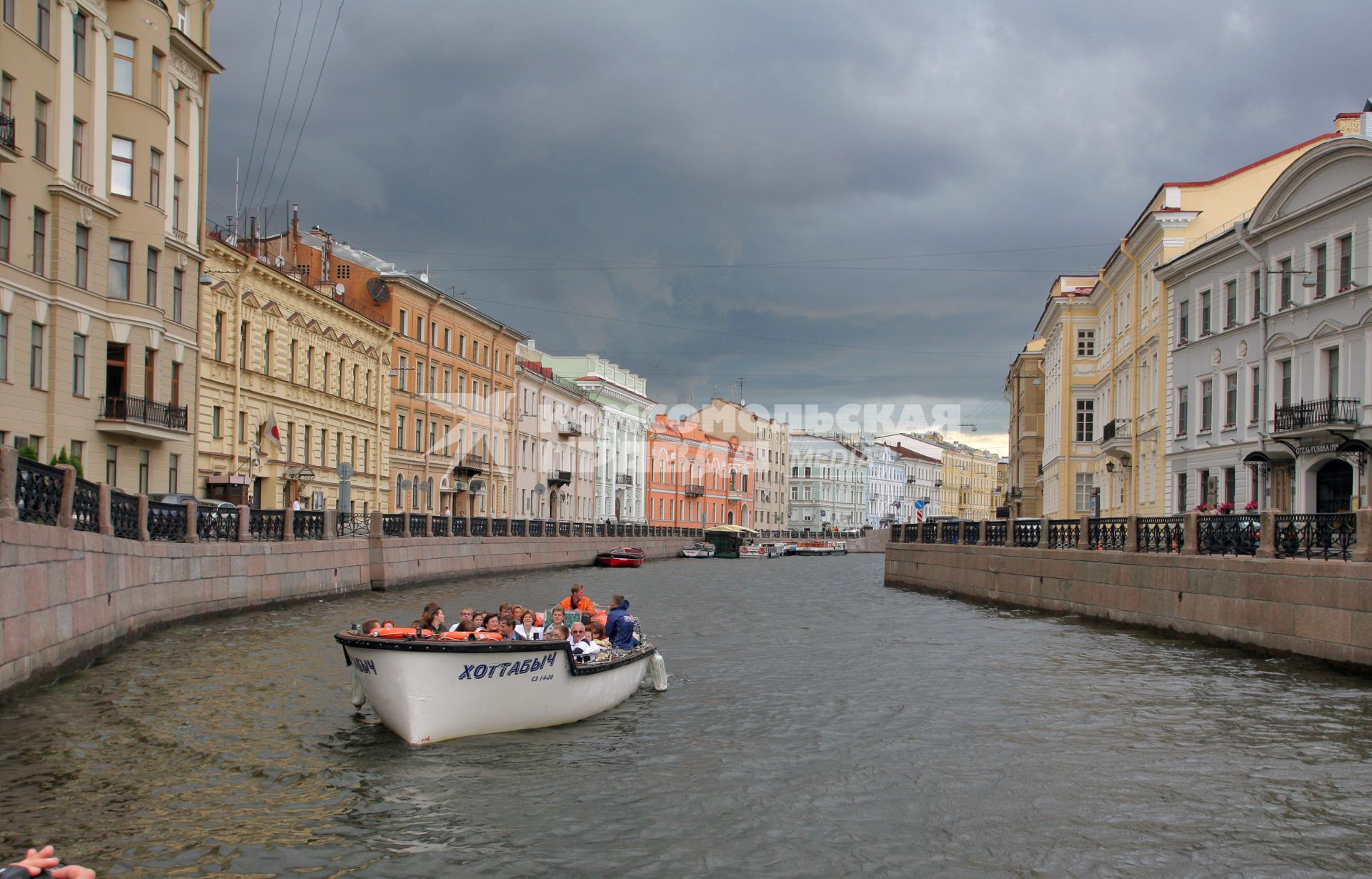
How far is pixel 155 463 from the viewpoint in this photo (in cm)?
3378

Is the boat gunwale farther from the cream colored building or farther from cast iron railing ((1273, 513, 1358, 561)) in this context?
the cream colored building

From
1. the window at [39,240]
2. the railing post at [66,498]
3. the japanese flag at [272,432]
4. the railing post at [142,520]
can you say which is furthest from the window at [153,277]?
the railing post at [66,498]

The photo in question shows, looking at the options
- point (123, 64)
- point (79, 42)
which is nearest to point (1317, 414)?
point (123, 64)

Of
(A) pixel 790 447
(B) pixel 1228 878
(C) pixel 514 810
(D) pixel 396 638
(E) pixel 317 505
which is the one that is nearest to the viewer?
(B) pixel 1228 878

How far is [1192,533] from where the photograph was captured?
22.7 metres

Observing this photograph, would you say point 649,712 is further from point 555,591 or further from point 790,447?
point 790,447

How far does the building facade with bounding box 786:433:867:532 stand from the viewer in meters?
145

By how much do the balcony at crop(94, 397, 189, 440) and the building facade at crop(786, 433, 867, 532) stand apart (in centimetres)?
11133

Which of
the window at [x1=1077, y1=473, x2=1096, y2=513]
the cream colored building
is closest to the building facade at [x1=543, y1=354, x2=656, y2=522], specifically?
the cream colored building

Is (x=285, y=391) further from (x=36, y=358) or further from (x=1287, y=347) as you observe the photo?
(x=1287, y=347)

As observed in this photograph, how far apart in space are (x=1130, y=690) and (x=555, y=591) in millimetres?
25180

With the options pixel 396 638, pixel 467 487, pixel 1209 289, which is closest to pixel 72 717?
pixel 396 638

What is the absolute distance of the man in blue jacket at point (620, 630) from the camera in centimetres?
1709

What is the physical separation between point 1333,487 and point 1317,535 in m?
12.9
